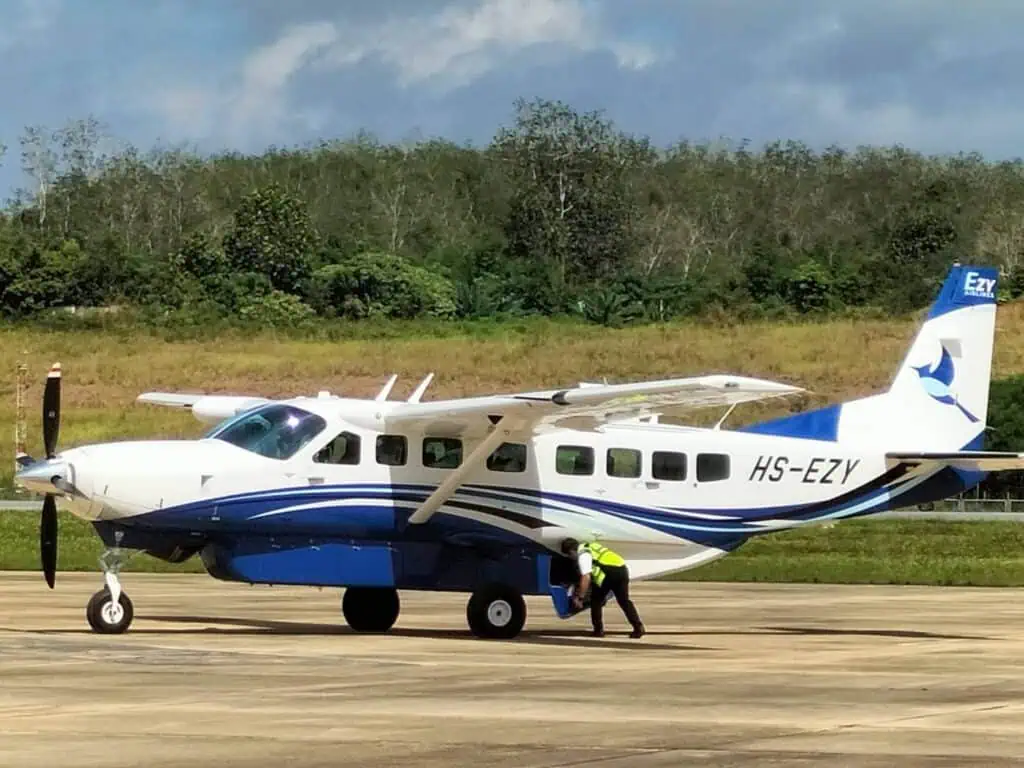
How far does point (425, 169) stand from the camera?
139875mm

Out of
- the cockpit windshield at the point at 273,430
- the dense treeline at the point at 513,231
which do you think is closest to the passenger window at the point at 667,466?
the cockpit windshield at the point at 273,430

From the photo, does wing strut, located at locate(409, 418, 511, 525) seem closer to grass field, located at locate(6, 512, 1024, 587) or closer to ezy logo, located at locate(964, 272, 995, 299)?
ezy logo, located at locate(964, 272, 995, 299)

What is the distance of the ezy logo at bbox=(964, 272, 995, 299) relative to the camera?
25312 millimetres

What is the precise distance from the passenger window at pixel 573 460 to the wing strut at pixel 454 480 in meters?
1.06

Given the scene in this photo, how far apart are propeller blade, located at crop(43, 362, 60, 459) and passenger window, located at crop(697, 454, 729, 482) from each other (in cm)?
778

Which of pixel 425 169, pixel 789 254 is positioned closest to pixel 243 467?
pixel 789 254

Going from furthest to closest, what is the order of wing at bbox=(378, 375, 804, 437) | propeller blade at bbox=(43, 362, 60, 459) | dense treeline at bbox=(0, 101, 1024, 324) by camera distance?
1. dense treeline at bbox=(0, 101, 1024, 324)
2. propeller blade at bbox=(43, 362, 60, 459)
3. wing at bbox=(378, 375, 804, 437)

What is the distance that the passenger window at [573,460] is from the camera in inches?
901

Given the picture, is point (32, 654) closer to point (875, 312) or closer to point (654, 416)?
point (654, 416)

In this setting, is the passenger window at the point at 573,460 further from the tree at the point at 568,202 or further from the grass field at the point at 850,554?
the tree at the point at 568,202

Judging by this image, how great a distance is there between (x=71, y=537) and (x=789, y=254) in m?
65.0

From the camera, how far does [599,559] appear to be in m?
22.1

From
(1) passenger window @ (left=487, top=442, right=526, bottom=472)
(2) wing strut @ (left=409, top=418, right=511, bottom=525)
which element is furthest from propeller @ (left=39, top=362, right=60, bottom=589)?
(1) passenger window @ (left=487, top=442, right=526, bottom=472)

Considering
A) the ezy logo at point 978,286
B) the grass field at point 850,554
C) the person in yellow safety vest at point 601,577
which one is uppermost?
the ezy logo at point 978,286
